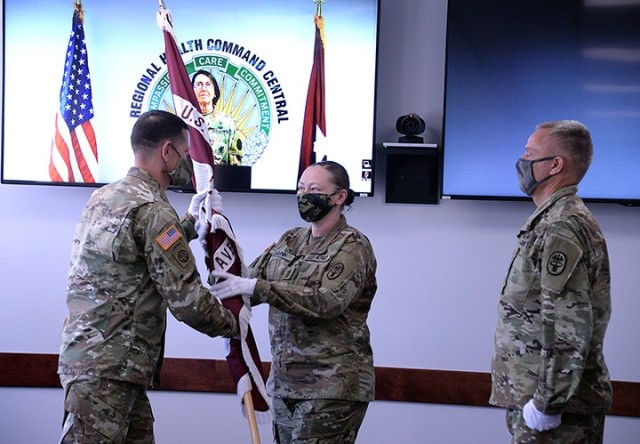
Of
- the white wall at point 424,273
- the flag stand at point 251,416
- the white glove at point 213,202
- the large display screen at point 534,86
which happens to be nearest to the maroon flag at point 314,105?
the white wall at point 424,273

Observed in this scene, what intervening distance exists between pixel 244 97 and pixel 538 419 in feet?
7.85

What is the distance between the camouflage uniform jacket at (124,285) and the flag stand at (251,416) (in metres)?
0.40

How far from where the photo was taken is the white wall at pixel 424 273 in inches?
167

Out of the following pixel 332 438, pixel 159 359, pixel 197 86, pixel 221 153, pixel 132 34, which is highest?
pixel 132 34

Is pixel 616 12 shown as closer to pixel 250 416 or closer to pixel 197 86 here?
pixel 197 86

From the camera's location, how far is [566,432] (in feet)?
8.52

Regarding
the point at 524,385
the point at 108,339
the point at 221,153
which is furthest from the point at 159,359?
the point at 221,153

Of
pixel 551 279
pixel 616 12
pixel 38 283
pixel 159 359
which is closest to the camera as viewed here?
pixel 551 279

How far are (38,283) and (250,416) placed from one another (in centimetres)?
205

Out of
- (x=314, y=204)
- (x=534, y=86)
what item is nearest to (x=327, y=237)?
(x=314, y=204)

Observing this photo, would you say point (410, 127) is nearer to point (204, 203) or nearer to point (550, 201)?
point (204, 203)

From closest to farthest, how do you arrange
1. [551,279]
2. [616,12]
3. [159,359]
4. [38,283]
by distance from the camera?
[551,279] → [159,359] → [616,12] → [38,283]

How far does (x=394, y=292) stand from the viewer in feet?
14.2

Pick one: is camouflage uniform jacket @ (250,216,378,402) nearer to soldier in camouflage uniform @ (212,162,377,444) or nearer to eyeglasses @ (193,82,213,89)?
soldier in camouflage uniform @ (212,162,377,444)
